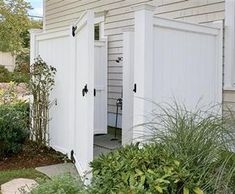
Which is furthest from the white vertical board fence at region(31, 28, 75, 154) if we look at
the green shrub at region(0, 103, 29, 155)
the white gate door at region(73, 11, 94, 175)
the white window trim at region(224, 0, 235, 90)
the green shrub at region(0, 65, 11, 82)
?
the green shrub at region(0, 65, 11, 82)

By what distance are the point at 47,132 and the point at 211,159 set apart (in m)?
3.90

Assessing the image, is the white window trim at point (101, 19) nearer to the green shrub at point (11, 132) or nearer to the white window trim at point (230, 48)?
the green shrub at point (11, 132)

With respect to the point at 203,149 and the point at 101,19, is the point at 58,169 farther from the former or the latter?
the point at 101,19

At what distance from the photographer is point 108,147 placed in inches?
246

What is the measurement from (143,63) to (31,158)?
8.78 feet

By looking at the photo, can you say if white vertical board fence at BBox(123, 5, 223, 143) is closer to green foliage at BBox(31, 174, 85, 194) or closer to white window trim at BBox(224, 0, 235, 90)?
white window trim at BBox(224, 0, 235, 90)

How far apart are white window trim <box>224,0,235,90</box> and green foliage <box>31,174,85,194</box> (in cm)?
297

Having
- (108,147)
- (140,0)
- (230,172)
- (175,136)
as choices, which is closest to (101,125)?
(108,147)

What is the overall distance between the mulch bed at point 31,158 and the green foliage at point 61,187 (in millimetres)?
2516

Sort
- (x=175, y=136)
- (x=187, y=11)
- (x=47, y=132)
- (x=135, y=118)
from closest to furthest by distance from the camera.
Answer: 1. (x=175, y=136)
2. (x=135, y=118)
3. (x=187, y=11)
4. (x=47, y=132)

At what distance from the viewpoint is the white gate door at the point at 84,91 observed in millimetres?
4324

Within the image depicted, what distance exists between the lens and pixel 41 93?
6.29 m

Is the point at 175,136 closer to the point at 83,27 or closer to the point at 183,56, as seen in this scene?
the point at 183,56

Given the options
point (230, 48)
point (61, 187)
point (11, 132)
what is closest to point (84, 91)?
point (61, 187)
